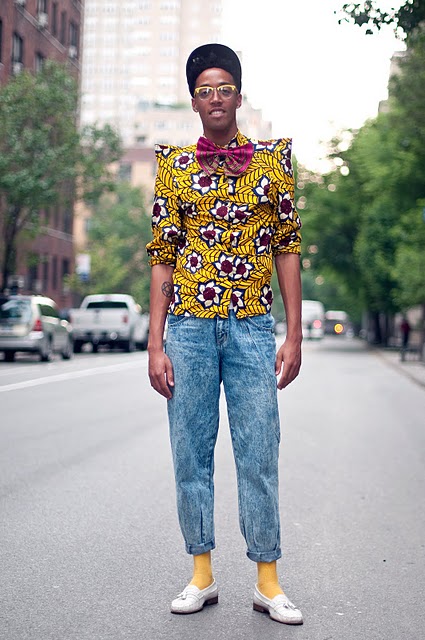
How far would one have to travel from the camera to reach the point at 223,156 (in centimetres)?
390

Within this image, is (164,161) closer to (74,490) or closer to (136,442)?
(74,490)

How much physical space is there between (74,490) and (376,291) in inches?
1565

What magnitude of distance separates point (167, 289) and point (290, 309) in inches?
18.4

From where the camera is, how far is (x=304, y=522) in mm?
6074

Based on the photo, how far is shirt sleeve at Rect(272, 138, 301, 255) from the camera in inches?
153

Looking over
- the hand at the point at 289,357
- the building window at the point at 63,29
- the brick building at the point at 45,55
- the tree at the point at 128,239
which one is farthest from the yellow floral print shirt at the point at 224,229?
the tree at the point at 128,239

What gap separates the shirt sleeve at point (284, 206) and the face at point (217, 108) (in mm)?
202

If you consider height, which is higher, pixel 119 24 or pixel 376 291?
pixel 119 24

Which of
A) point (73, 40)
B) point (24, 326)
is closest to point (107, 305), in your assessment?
point (24, 326)

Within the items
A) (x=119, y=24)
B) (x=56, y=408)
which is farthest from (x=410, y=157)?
(x=119, y=24)

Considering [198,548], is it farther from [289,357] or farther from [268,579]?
[289,357]

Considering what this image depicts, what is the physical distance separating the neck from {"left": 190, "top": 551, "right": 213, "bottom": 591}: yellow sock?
5.17ft

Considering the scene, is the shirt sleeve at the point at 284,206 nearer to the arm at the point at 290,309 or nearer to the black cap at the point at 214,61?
the arm at the point at 290,309

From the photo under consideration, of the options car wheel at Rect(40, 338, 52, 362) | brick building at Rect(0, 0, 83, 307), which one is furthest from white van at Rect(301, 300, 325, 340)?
car wheel at Rect(40, 338, 52, 362)
